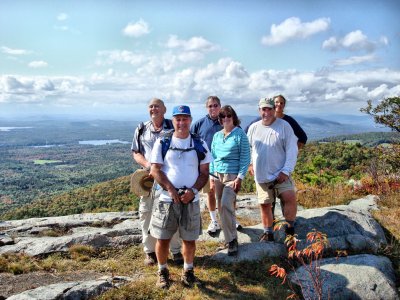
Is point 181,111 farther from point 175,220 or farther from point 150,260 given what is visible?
point 150,260

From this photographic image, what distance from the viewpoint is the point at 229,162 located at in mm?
5488

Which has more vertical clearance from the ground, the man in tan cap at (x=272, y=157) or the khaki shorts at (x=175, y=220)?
the man in tan cap at (x=272, y=157)

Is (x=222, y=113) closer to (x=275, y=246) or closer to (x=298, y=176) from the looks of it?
(x=275, y=246)

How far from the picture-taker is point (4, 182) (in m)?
140

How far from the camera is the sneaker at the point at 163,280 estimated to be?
15.6 ft

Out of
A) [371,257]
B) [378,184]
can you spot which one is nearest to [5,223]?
[371,257]

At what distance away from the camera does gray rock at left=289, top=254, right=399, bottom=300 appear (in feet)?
15.8

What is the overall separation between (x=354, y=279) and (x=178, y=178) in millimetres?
3055

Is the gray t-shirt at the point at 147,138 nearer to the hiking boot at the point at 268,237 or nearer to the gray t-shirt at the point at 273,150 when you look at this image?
the gray t-shirt at the point at 273,150

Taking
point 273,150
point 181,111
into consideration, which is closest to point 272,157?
point 273,150

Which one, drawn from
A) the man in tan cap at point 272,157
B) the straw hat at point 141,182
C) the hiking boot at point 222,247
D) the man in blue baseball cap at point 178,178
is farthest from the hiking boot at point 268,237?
the straw hat at point 141,182

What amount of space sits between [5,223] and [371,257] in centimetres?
877

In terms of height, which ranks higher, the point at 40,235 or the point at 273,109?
the point at 273,109

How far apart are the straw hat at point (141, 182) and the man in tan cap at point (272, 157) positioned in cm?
184
